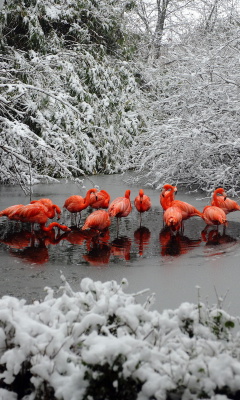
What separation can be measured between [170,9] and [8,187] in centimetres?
1642

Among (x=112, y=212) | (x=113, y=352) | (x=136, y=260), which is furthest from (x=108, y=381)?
(x=112, y=212)

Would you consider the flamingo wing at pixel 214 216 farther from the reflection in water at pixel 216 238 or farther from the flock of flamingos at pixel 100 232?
the reflection in water at pixel 216 238

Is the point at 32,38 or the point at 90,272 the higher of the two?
the point at 32,38

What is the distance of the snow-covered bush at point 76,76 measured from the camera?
14.5 meters

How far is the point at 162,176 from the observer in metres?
13.3

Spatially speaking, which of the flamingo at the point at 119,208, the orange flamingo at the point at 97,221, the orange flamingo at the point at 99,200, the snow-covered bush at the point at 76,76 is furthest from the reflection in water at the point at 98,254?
the snow-covered bush at the point at 76,76

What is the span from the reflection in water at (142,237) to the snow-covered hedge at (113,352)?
3932 millimetres

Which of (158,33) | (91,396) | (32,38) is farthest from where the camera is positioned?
(158,33)

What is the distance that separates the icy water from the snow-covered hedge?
1.50 meters

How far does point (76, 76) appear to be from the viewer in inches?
644

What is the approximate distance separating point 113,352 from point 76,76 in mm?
14969

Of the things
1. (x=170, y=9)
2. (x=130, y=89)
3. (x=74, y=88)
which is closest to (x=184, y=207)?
(x=74, y=88)

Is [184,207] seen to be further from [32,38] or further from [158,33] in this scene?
[158,33]

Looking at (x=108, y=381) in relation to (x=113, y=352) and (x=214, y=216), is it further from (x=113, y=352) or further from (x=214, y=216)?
(x=214, y=216)
